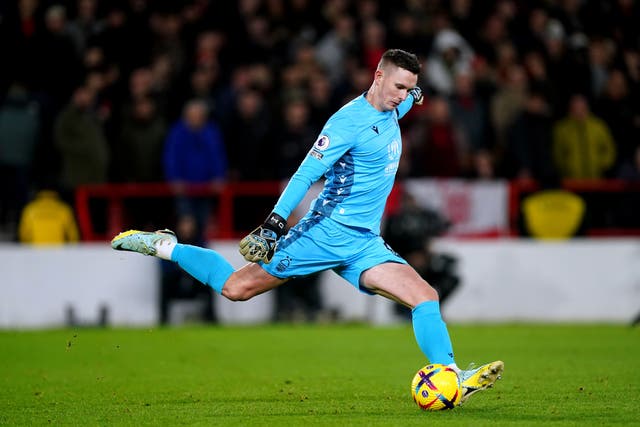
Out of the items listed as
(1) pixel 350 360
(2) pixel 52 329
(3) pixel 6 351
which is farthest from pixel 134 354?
(2) pixel 52 329

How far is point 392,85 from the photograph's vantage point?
8.07m

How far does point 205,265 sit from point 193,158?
7680mm

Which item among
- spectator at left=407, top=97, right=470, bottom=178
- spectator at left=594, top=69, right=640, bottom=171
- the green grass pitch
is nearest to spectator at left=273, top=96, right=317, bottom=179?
spectator at left=407, top=97, right=470, bottom=178

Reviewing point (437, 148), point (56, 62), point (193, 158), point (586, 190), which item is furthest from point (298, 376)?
point (56, 62)

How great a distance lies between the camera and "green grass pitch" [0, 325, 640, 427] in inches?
304

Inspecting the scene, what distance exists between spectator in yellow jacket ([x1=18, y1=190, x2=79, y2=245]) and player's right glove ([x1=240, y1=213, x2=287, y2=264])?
8611 millimetres

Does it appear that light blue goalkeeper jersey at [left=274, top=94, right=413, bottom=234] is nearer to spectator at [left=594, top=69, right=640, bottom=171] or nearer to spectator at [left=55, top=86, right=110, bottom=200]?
spectator at [left=55, top=86, right=110, bottom=200]

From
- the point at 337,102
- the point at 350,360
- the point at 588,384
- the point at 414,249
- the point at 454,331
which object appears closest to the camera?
the point at 588,384

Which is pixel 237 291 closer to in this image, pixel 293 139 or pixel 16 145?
pixel 293 139

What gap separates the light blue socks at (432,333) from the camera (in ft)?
26.3

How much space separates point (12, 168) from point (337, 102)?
15.3ft

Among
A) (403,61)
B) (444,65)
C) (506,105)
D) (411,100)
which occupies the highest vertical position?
(444,65)

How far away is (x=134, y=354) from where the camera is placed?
12188 millimetres

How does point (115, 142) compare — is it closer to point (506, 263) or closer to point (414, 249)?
point (414, 249)
